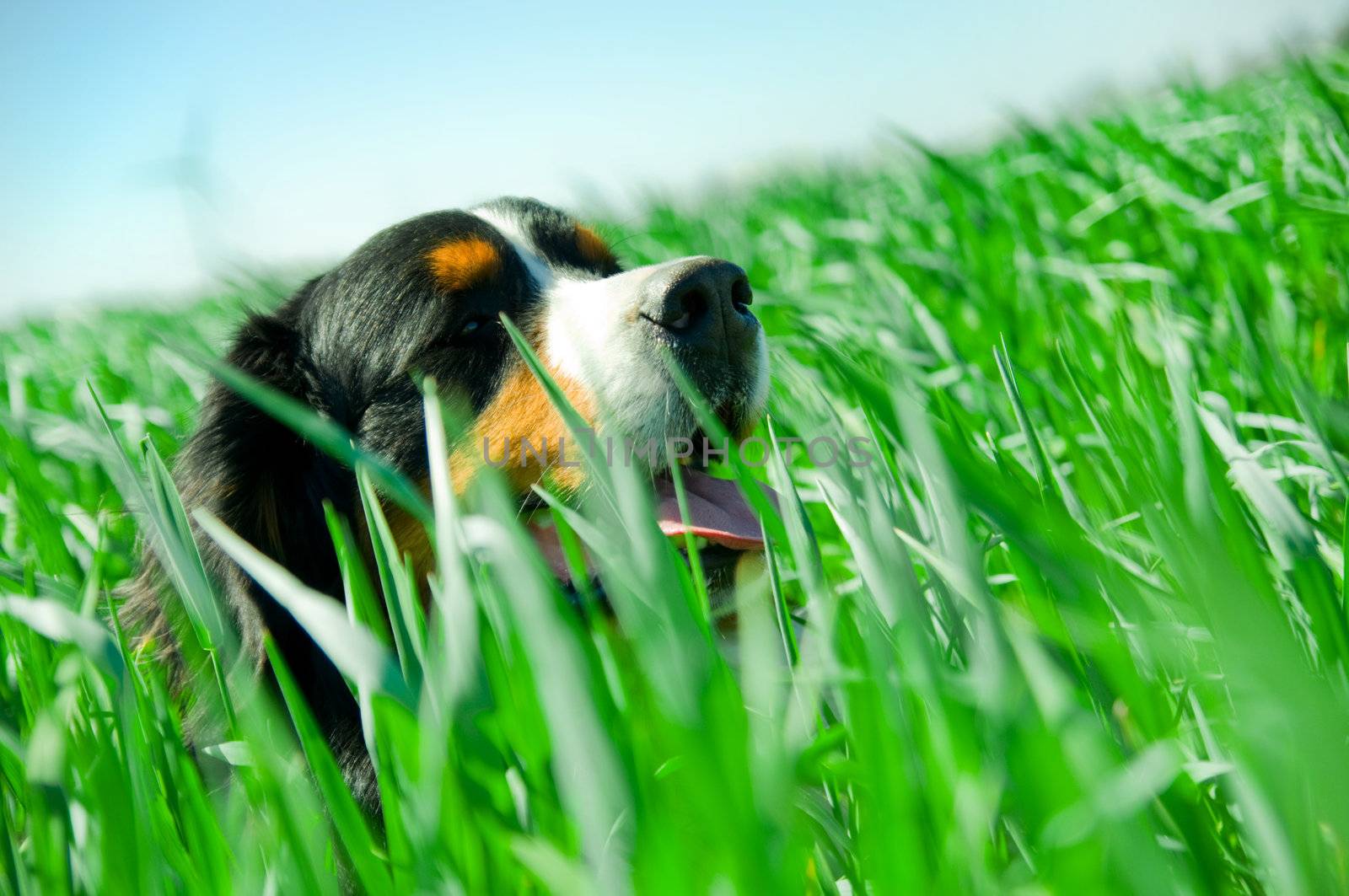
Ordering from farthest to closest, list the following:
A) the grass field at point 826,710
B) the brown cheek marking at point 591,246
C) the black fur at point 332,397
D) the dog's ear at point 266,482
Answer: the brown cheek marking at point 591,246
the dog's ear at point 266,482
the black fur at point 332,397
the grass field at point 826,710

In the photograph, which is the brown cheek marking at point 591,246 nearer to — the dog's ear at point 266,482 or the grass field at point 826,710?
the dog's ear at point 266,482

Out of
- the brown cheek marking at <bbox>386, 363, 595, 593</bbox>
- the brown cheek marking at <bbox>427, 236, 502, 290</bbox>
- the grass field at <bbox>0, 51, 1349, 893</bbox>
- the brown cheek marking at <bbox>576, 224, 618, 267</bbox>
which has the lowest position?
the brown cheek marking at <bbox>386, 363, 595, 593</bbox>

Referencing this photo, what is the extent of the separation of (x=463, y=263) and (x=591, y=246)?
53cm

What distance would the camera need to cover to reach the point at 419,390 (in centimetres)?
219

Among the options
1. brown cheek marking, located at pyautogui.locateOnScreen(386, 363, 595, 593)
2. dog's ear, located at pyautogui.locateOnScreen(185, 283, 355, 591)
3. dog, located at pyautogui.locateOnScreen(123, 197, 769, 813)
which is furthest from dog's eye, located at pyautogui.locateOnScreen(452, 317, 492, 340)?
dog's ear, located at pyautogui.locateOnScreen(185, 283, 355, 591)

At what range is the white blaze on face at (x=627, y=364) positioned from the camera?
197 centimetres

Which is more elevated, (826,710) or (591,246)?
(591,246)

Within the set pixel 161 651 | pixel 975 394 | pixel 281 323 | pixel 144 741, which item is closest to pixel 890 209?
pixel 975 394

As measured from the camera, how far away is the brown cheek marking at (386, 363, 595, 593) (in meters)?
1.97

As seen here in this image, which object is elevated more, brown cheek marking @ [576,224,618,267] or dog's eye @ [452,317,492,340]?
brown cheek marking @ [576,224,618,267]

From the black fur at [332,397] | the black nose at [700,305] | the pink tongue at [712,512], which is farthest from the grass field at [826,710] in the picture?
the black nose at [700,305]

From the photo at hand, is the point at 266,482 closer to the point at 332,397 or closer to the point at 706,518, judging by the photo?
the point at 332,397

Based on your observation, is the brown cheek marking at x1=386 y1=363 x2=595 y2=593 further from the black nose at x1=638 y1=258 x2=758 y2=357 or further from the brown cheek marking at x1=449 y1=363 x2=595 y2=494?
the black nose at x1=638 y1=258 x2=758 y2=357

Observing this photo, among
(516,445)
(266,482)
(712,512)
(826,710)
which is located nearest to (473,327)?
(516,445)
